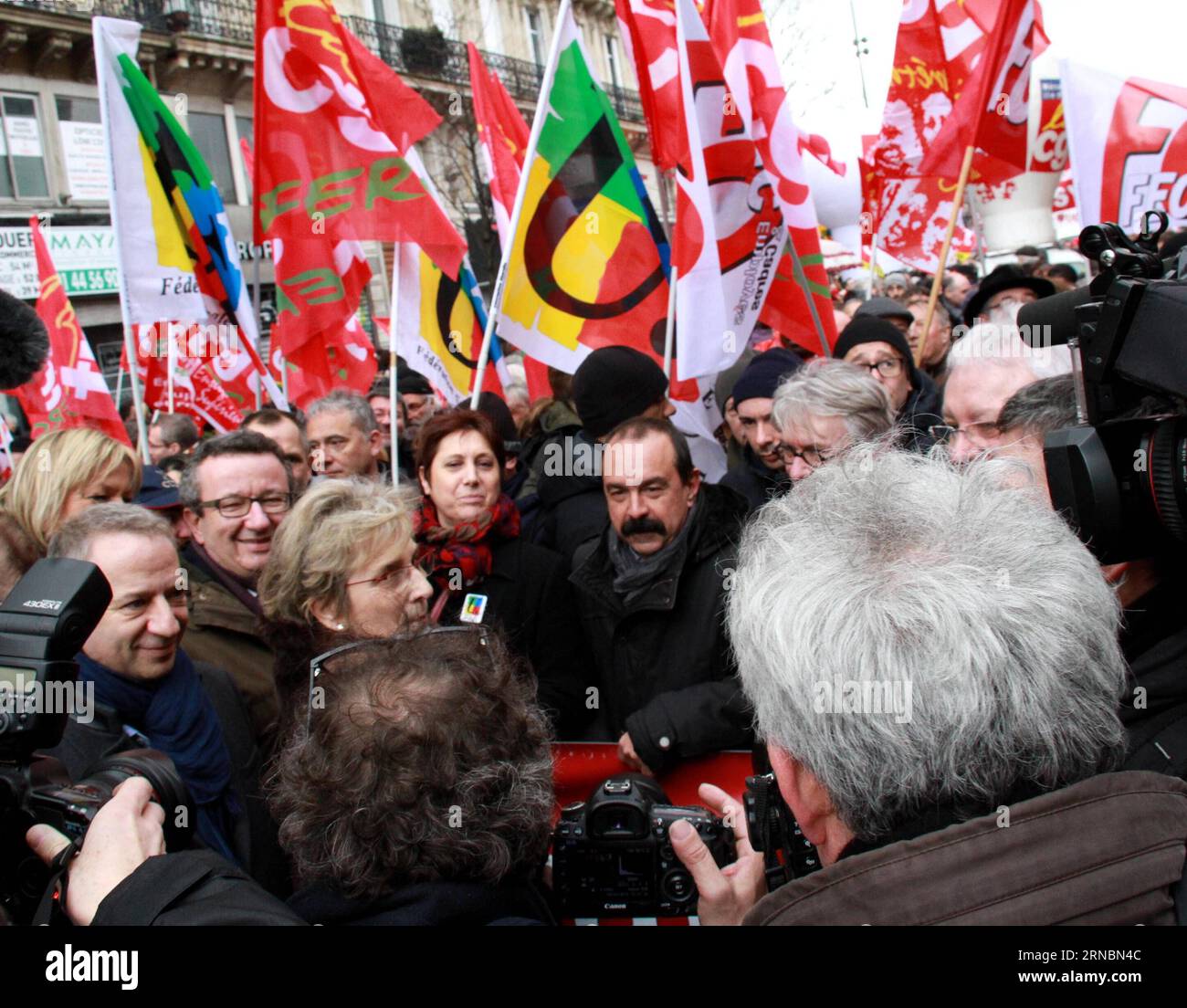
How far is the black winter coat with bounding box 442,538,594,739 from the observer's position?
299 cm

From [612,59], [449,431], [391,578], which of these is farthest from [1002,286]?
[612,59]

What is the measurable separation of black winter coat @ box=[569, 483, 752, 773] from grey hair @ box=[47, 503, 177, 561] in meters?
1.20

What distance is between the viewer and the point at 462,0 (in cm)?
2372

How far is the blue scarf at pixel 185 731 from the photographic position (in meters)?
2.16

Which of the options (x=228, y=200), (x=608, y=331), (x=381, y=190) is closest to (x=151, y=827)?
(x=608, y=331)

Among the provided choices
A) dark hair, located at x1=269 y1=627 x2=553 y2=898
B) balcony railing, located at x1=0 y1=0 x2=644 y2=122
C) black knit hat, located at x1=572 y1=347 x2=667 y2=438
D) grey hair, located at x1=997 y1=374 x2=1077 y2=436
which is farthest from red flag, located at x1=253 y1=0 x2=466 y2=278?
balcony railing, located at x1=0 y1=0 x2=644 y2=122

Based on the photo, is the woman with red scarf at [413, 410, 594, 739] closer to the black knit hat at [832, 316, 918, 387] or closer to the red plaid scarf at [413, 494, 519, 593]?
the red plaid scarf at [413, 494, 519, 593]

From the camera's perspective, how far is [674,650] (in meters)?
2.82

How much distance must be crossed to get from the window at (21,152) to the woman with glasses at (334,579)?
18786 mm

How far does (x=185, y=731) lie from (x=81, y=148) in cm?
2020

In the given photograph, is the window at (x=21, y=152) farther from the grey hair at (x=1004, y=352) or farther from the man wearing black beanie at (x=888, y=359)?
the grey hair at (x=1004, y=352)

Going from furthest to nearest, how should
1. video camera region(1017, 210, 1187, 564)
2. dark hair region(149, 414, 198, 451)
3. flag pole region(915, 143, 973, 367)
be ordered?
dark hair region(149, 414, 198, 451), flag pole region(915, 143, 973, 367), video camera region(1017, 210, 1187, 564)

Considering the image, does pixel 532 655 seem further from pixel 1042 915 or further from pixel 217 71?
pixel 217 71
